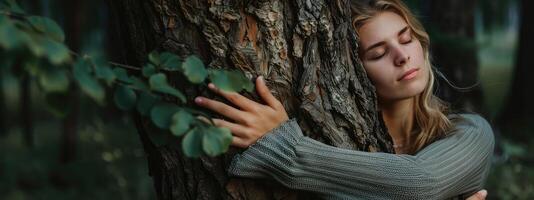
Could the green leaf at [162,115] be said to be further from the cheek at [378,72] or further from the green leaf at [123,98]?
the cheek at [378,72]

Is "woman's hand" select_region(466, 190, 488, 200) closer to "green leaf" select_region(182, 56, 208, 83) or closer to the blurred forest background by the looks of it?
the blurred forest background

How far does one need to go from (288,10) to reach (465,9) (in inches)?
172

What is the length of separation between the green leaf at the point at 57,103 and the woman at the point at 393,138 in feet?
2.11

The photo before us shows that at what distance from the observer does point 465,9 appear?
598 centimetres

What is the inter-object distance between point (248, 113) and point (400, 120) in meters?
0.83

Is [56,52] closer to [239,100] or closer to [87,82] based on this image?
[87,82]

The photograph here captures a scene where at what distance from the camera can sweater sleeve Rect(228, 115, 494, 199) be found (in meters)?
1.97

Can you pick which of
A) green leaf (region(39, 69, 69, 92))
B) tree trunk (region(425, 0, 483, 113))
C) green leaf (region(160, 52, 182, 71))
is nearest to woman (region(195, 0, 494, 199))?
green leaf (region(160, 52, 182, 71))

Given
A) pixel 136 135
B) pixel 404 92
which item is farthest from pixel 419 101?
pixel 136 135

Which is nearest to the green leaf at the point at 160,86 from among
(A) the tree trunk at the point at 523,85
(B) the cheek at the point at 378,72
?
(B) the cheek at the point at 378,72

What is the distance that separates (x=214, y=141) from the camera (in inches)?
53.9

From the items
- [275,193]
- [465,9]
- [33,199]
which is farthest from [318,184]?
[33,199]

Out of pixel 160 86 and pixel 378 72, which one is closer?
pixel 160 86

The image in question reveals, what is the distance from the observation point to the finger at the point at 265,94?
6.30 ft
